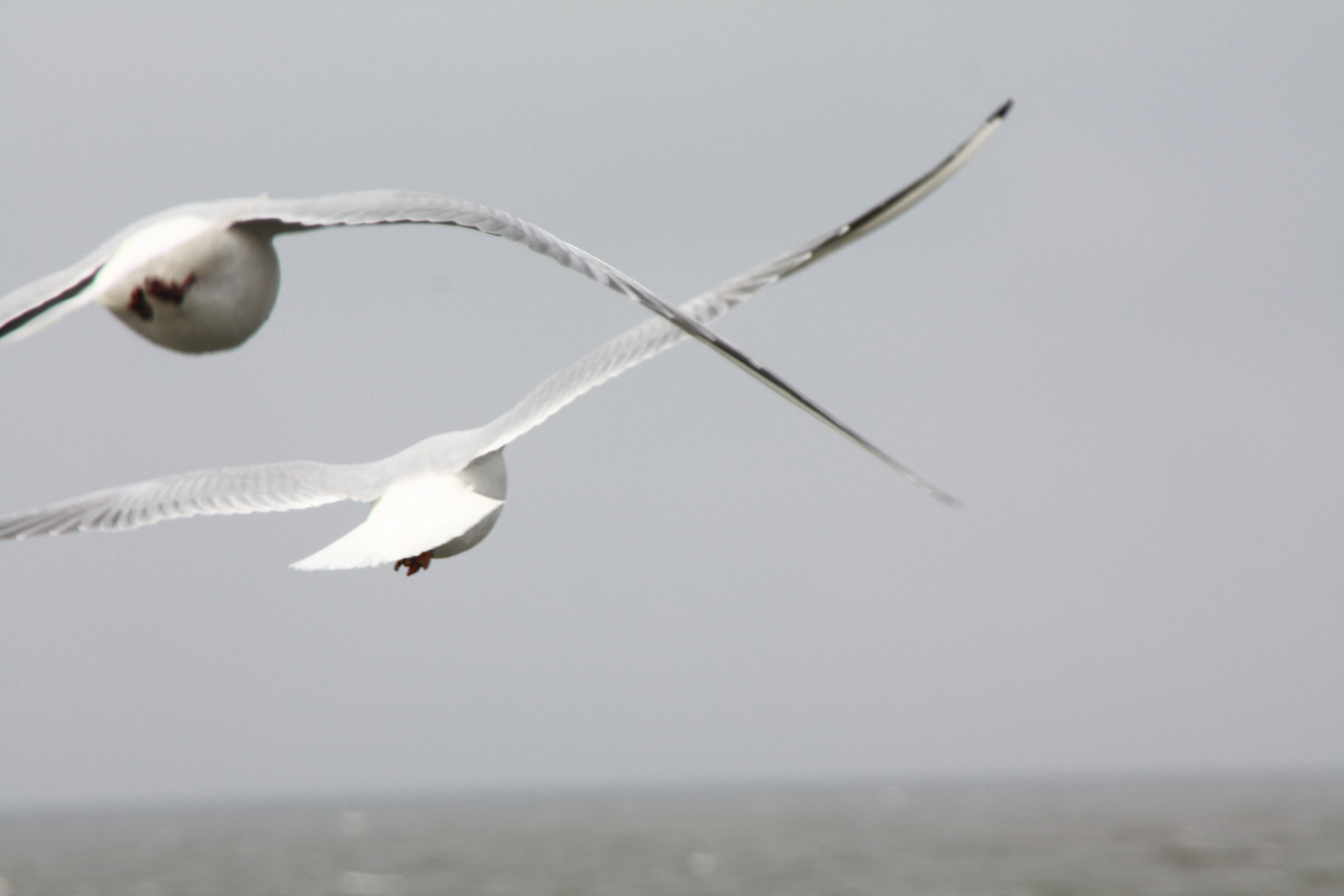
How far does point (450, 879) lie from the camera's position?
65812mm

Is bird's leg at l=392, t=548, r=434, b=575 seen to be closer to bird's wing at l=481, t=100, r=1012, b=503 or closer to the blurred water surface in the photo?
bird's wing at l=481, t=100, r=1012, b=503

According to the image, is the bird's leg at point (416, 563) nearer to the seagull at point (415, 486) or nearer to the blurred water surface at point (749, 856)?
the seagull at point (415, 486)

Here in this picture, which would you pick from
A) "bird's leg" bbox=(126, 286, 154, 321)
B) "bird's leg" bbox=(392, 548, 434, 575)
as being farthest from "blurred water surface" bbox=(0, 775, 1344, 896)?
"bird's leg" bbox=(126, 286, 154, 321)

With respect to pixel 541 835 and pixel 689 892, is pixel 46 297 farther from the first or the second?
pixel 541 835

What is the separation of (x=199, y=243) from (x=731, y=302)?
2.97 m

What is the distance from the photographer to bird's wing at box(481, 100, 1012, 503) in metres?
4.90

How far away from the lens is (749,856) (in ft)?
256

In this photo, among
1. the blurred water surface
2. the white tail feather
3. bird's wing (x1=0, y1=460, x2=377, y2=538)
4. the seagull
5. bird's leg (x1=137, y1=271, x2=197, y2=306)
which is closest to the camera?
bird's leg (x1=137, y1=271, x2=197, y2=306)

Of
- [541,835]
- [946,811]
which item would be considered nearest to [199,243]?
[541,835]

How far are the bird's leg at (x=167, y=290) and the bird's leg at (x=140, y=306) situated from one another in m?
0.02

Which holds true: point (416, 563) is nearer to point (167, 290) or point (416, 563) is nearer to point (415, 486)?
point (415, 486)

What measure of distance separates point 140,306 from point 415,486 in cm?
139

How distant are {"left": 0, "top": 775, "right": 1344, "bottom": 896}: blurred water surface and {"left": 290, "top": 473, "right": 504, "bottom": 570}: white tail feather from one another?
5192 cm

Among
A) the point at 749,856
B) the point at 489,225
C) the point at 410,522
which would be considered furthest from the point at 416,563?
the point at 749,856
